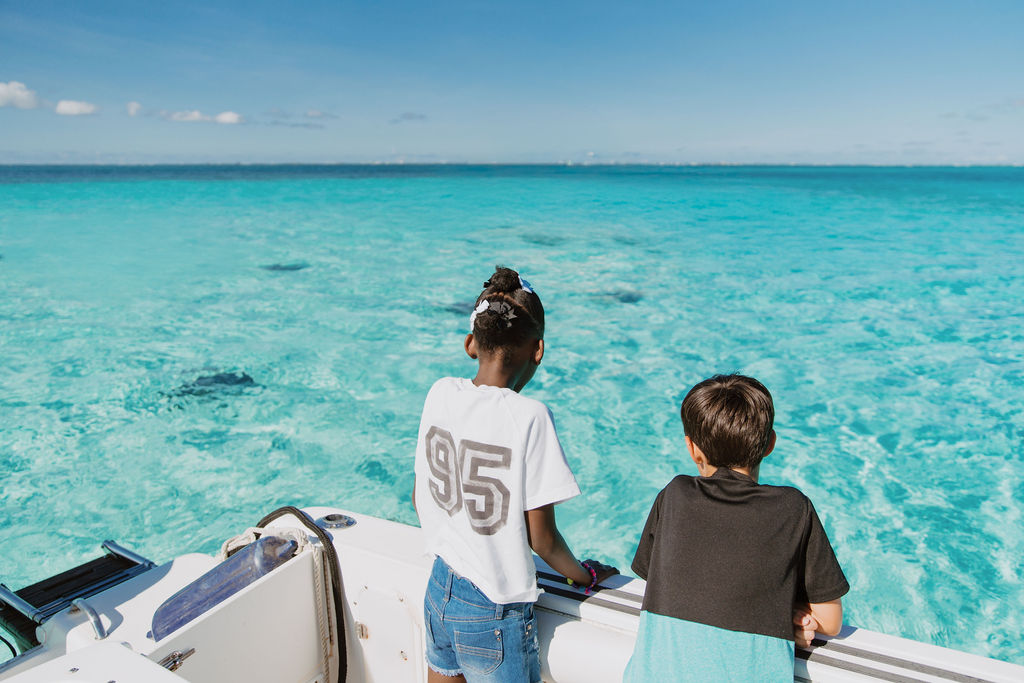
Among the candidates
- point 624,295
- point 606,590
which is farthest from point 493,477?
point 624,295

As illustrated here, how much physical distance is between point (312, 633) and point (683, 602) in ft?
4.14

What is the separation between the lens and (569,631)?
1.62 metres

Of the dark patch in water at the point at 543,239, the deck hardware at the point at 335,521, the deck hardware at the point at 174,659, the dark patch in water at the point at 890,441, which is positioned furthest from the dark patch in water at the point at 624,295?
the deck hardware at the point at 174,659

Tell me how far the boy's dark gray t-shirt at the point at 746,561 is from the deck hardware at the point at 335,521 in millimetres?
1118

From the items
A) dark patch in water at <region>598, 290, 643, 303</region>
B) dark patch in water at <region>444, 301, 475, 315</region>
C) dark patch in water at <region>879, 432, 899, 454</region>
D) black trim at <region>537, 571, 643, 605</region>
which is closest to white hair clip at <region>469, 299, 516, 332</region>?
black trim at <region>537, 571, 643, 605</region>

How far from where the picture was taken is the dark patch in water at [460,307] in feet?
A: 33.1

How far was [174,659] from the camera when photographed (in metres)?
1.55

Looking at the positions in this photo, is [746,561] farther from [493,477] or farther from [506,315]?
[506,315]

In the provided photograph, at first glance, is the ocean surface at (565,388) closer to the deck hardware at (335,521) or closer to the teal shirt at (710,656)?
the deck hardware at (335,521)

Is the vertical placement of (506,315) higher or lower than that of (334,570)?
higher

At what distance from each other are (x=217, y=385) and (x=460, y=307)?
4.26 m

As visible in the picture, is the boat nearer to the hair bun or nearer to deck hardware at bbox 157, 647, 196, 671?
deck hardware at bbox 157, 647, 196, 671

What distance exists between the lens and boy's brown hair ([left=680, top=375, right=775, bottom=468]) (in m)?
1.46

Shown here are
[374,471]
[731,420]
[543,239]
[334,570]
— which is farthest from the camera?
[543,239]
